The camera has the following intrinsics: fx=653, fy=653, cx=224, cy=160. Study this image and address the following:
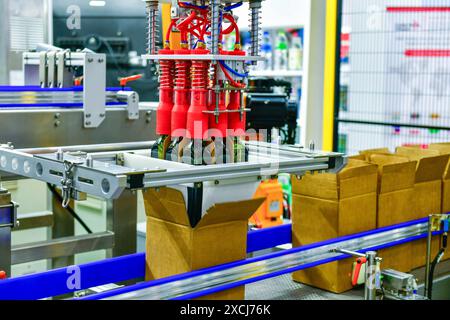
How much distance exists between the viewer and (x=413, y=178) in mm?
2451

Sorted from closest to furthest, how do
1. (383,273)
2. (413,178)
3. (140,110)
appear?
(383,273) < (413,178) < (140,110)

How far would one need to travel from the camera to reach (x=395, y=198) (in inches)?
94.2

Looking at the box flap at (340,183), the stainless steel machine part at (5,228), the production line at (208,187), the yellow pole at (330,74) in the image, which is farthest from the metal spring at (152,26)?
the yellow pole at (330,74)

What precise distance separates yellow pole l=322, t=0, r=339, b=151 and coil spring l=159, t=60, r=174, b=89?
2.71 metres

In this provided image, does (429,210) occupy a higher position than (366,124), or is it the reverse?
(366,124)

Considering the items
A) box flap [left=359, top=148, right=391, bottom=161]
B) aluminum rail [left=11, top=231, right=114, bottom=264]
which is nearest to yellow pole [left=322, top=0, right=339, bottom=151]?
box flap [left=359, top=148, right=391, bottom=161]

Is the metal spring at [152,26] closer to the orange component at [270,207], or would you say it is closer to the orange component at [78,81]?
the orange component at [78,81]

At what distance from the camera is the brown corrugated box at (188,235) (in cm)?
175

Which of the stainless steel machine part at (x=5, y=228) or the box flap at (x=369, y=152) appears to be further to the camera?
the box flap at (x=369, y=152)

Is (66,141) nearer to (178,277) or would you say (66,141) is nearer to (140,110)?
(140,110)

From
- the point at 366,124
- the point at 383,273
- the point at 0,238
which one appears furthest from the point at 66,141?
the point at 366,124

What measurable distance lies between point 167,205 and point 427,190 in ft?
4.04

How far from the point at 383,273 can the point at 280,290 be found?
1.34 feet

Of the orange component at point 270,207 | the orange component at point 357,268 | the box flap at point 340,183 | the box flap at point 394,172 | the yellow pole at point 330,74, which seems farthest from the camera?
the yellow pole at point 330,74
